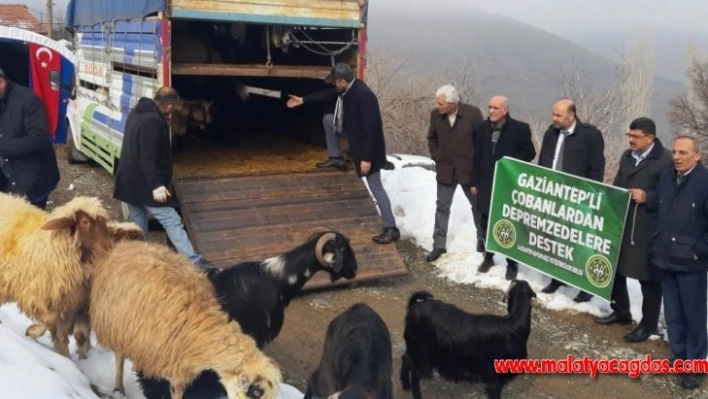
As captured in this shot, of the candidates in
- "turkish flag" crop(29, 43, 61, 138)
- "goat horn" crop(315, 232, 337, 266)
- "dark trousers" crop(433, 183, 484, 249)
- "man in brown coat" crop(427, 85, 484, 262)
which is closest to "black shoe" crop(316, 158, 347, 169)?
"man in brown coat" crop(427, 85, 484, 262)

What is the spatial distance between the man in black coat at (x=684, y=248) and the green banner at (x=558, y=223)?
0.68 meters

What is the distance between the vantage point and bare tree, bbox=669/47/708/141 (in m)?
33.5

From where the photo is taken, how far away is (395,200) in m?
9.32

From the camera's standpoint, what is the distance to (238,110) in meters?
11.0

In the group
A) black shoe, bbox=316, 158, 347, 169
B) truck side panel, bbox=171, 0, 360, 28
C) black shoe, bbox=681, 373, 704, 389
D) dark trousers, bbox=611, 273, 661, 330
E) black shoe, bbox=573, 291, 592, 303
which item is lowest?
black shoe, bbox=681, 373, 704, 389

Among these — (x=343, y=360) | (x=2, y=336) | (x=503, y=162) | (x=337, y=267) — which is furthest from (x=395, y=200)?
(x=2, y=336)

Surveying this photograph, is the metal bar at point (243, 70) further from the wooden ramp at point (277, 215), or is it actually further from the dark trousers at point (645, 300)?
the dark trousers at point (645, 300)

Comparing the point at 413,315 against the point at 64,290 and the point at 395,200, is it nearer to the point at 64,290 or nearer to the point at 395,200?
the point at 64,290

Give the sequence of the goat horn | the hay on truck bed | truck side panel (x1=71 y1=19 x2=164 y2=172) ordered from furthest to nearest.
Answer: the hay on truck bed, truck side panel (x1=71 y1=19 x2=164 y2=172), the goat horn

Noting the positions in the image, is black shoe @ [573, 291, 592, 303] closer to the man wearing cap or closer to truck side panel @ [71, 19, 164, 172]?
the man wearing cap

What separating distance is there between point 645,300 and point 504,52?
8827 centimetres

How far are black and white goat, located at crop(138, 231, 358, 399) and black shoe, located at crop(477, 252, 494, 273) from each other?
2814 mm

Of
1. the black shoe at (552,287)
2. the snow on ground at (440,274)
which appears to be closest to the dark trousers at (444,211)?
the snow on ground at (440,274)

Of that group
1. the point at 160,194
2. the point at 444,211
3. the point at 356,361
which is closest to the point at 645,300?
the point at 444,211
